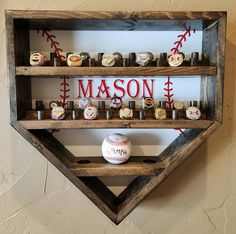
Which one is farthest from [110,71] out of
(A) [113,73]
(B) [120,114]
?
(B) [120,114]

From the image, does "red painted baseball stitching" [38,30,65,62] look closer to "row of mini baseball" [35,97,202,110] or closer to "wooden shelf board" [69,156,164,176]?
"row of mini baseball" [35,97,202,110]

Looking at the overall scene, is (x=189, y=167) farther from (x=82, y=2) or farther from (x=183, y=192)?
(x=82, y=2)

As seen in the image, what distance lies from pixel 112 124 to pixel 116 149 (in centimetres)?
8

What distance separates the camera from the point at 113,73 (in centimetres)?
82

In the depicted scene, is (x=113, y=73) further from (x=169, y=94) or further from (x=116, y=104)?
(x=169, y=94)

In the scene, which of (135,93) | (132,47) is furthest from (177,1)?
(135,93)

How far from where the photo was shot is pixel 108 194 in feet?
3.24

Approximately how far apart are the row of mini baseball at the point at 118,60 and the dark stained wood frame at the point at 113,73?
0.10 ft

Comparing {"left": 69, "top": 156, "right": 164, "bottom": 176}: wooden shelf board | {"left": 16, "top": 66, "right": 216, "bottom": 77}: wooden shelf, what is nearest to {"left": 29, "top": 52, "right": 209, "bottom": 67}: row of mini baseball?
{"left": 16, "top": 66, "right": 216, "bottom": 77}: wooden shelf

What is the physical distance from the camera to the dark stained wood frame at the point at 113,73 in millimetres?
812

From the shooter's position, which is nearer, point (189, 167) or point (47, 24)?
point (47, 24)

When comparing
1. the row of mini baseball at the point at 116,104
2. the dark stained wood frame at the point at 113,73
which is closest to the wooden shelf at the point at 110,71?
the dark stained wood frame at the point at 113,73

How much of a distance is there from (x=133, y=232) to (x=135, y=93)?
431mm

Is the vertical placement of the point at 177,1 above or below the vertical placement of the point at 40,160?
above
